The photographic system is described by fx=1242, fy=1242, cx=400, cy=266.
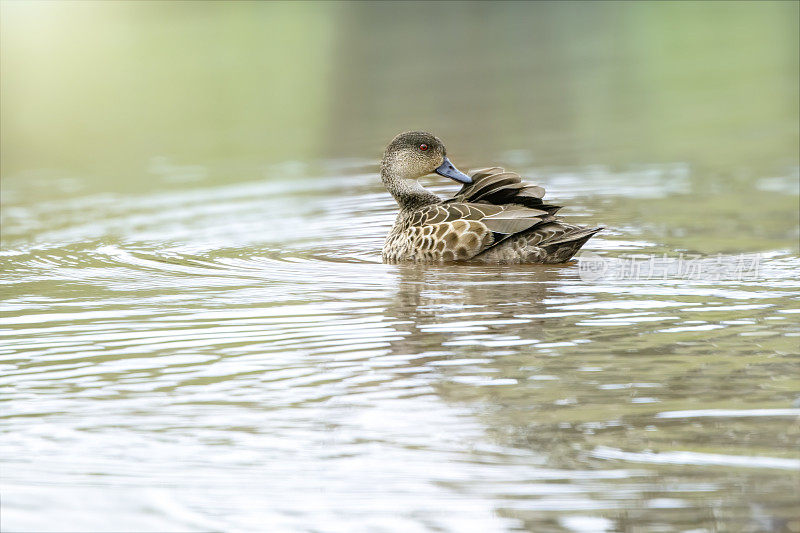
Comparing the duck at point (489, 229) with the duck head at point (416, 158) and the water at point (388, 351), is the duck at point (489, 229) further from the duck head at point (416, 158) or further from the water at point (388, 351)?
the duck head at point (416, 158)

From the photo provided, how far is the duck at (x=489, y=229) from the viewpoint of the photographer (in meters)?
8.52

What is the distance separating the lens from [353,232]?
1066 centimetres

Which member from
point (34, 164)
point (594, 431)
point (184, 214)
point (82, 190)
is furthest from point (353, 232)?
point (34, 164)

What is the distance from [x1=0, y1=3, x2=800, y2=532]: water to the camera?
4.38m

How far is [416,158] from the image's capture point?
9648 mm

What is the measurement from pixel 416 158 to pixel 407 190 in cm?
26

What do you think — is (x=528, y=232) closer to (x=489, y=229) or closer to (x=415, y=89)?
(x=489, y=229)

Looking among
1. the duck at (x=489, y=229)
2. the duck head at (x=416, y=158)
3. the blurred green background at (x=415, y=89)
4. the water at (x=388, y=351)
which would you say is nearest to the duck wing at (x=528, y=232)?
the duck at (x=489, y=229)

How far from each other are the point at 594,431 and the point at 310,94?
19496mm

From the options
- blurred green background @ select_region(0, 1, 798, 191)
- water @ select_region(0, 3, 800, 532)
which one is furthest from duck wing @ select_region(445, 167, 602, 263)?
blurred green background @ select_region(0, 1, 798, 191)

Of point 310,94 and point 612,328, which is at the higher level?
point 310,94

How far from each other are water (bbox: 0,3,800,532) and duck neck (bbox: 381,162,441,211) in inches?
18.9

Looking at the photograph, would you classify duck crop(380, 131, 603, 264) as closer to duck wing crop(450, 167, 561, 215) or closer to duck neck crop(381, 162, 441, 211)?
duck wing crop(450, 167, 561, 215)

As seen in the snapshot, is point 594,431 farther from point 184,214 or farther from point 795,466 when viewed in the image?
point 184,214
